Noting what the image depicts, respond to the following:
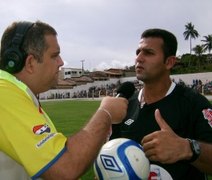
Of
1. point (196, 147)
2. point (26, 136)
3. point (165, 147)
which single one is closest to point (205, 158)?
point (196, 147)

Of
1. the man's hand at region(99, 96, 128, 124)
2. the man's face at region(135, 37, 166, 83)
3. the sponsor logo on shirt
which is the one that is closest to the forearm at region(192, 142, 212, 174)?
the man's hand at region(99, 96, 128, 124)

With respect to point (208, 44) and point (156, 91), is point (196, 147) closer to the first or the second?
point (156, 91)

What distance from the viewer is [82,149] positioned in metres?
2.55

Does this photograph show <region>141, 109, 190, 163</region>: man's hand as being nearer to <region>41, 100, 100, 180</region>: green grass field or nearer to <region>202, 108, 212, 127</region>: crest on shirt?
<region>202, 108, 212, 127</region>: crest on shirt

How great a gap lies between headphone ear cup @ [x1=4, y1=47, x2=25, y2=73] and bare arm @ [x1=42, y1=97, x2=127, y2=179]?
665 mm

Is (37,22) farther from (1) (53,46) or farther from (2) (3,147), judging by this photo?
(2) (3,147)

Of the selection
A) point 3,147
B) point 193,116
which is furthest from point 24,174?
point 193,116

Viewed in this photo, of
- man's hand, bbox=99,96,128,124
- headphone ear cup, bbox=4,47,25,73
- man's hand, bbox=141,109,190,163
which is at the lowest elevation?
man's hand, bbox=141,109,190,163

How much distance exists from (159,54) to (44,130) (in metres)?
2.50

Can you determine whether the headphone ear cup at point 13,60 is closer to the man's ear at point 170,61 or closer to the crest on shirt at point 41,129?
the crest on shirt at point 41,129

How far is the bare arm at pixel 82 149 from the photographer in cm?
247

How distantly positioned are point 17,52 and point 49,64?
25 centimetres

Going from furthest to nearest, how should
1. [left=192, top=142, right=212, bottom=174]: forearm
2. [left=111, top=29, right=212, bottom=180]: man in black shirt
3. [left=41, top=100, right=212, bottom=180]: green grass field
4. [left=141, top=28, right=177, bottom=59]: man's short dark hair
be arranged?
[left=41, top=100, right=212, bottom=180]: green grass field, [left=141, top=28, right=177, bottom=59]: man's short dark hair, [left=111, top=29, right=212, bottom=180]: man in black shirt, [left=192, top=142, right=212, bottom=174]: forearm

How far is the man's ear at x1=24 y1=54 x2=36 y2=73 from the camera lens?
2904 mm
